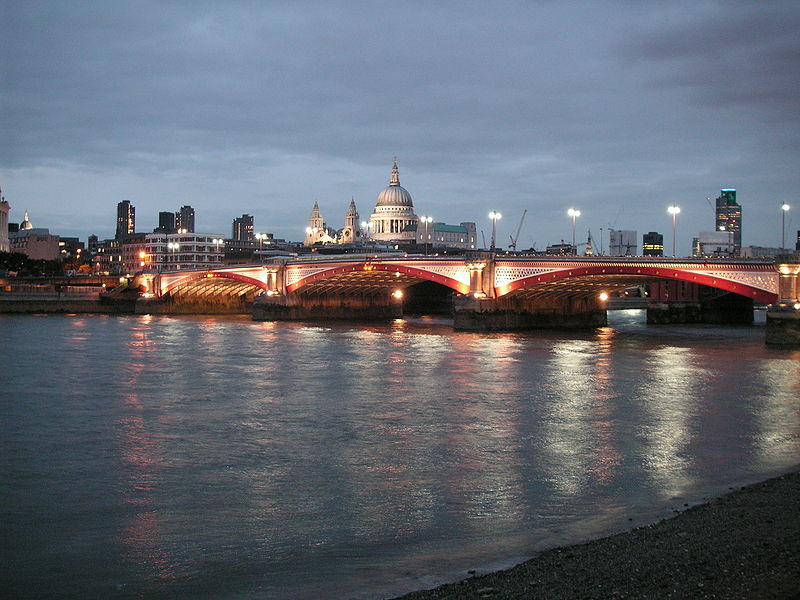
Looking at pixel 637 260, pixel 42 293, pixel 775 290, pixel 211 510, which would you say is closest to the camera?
pixel 211 510

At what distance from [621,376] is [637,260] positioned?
648 inches

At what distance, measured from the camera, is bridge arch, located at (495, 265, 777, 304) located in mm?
40688

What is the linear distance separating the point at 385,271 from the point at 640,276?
1757 cm

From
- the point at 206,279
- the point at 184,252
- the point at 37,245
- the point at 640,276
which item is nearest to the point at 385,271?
the point at 640,276

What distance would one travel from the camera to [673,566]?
28.6ft

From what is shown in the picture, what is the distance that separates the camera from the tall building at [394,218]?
16938 cm

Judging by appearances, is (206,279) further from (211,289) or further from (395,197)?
(395,197)

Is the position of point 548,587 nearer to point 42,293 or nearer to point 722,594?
point 722,594

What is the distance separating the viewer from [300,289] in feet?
214

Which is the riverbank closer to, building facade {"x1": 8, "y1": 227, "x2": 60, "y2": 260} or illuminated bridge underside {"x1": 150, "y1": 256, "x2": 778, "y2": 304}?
illuminated bridge underside {"x1": 150, "y1": 256, "x2": 778, "y2": 304}

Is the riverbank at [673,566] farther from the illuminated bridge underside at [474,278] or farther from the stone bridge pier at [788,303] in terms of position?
the illuminated bridge underside at [474,278]

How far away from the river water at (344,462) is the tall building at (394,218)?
13599 centimetres

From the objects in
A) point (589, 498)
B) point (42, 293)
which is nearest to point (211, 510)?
point (589, 498)

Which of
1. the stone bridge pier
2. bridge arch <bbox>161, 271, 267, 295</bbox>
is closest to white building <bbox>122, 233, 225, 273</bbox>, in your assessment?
bridge arch <bbox>161, 271, 267, 295</bbox>
